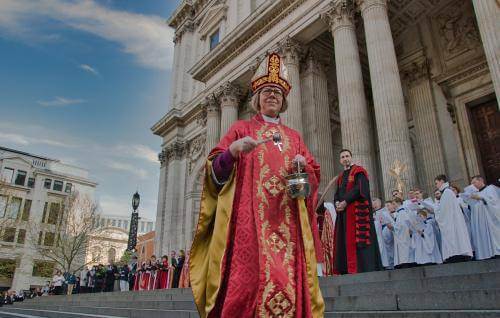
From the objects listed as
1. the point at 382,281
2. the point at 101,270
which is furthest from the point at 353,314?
the point at 101,270

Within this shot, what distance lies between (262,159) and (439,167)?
528 inches

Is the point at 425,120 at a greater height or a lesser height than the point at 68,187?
lesser

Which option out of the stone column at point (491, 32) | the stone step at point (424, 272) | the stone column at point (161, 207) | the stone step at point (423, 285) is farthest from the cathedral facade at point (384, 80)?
the stone column at point (161, 207)

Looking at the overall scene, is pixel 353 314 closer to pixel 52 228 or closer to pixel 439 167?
pixel 439 167

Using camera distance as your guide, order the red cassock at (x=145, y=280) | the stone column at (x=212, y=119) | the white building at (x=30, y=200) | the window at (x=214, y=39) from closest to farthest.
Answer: the red cassock at (x=145, y=280)
the stone column at (x=212, y=119)
the window at (x=214, y=39)
the white building at (x=30, y=200)

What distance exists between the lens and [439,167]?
46.3 feet

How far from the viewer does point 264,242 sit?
2.50 metres

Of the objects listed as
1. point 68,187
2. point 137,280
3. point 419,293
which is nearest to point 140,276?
point 137,280

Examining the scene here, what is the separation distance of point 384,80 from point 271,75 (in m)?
9.09

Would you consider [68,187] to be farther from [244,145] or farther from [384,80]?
[244,145]

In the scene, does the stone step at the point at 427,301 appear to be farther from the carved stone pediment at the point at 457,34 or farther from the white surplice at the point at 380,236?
the carved stone pediment at the point at 457,34

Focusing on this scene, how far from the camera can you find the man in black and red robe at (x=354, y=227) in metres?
6.34

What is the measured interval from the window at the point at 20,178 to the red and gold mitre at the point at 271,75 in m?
51.2

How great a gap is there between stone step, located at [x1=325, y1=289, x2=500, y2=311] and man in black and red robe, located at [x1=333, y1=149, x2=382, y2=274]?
1.57 m
